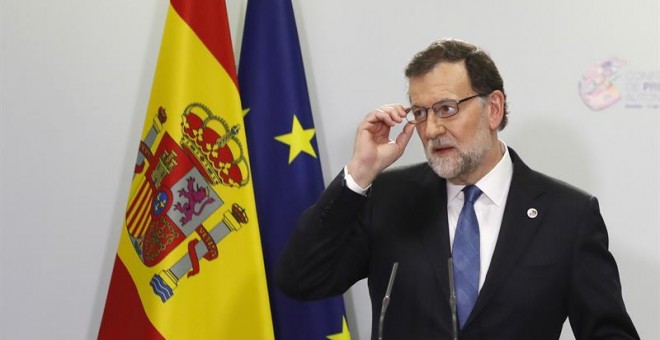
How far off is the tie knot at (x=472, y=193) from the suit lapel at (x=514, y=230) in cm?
7

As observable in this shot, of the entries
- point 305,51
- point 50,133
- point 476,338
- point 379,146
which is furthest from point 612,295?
point 50,133

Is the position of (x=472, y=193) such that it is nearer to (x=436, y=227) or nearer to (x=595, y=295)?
(x=436, y=227)

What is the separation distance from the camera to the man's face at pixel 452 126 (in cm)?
178

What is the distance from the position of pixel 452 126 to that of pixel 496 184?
17cm

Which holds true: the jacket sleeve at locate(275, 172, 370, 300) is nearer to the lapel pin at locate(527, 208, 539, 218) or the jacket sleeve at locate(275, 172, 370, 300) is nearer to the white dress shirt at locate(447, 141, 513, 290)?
the white dress shirt at locate(447, 141, 513, 290)

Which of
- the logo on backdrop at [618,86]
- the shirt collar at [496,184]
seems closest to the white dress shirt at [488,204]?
the shirt collar at [496,184]

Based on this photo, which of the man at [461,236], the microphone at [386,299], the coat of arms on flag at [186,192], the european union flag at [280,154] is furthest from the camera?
the european union flag at [280,154]

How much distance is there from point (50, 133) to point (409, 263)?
1.32m

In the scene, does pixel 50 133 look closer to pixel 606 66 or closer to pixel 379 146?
pixel 379 146

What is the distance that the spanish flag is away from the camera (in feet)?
7.60

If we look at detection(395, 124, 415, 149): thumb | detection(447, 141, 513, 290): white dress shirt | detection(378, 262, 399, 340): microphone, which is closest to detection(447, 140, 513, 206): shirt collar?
detection(447, 141, 513, 290): white dress shirt

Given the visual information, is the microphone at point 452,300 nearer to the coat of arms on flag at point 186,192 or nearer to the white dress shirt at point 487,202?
the white dress shirt at point 487,202

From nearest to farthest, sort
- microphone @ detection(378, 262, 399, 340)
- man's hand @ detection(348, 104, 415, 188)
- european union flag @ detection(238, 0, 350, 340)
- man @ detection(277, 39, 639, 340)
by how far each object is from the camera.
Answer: microphone @ detection(378, 262, 399, 340)
man @ detection(277, 39, 639, 340)
man's hand @ detection(348, 104, 415, 188)
european union flag @ detection(238, 0, 350, 340)

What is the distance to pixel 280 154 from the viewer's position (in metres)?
2.46
